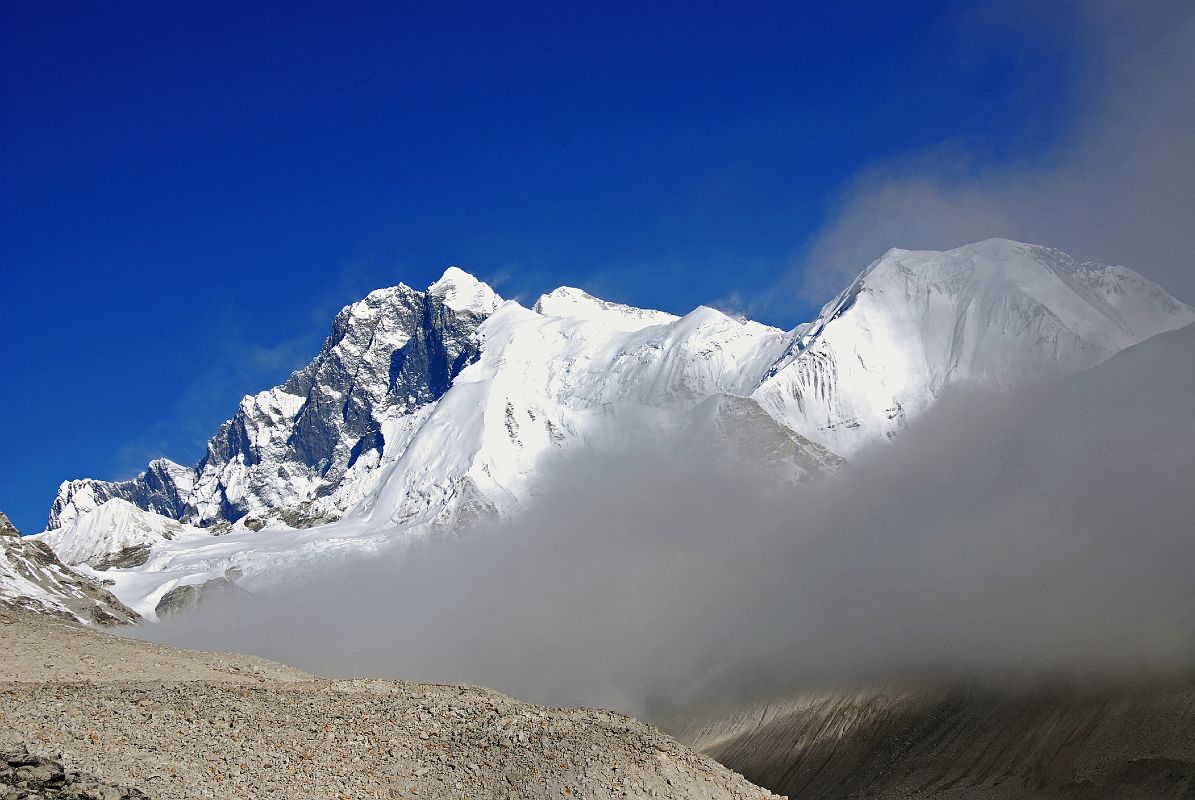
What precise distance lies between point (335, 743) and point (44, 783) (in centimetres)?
1169

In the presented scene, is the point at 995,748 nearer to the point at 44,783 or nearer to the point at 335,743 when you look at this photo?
the point at 335,743

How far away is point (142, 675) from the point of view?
5603 cm

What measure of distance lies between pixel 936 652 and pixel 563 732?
524 ft

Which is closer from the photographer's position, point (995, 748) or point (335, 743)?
point (335, 743)

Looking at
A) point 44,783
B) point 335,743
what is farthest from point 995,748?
point 44,783

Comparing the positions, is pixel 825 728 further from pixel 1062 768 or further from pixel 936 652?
pixel 1062 768

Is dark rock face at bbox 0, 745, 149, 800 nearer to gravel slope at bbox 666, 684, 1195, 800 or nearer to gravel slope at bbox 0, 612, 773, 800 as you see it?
gravel slope at bbox 0, 612, 773, 800

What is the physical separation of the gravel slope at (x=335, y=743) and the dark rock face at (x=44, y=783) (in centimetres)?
46

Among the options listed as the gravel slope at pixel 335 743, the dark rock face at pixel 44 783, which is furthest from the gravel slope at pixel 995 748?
the dark rock face at pixel 44 783

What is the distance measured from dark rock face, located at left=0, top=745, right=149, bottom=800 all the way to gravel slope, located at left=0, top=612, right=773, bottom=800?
0.46 meters

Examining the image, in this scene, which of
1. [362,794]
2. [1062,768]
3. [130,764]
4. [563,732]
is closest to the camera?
[130,764]

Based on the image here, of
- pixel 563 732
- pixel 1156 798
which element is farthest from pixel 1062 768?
pixel 563 732

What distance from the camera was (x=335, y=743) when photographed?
148ft

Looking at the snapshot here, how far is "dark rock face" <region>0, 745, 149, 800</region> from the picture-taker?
35.5m
